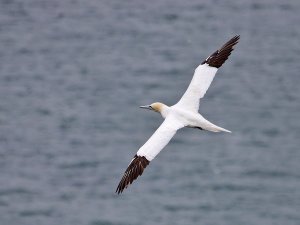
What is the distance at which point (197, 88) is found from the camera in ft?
70.4

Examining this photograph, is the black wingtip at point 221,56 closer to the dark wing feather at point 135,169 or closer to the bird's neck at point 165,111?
the bird's neck at point 165,111

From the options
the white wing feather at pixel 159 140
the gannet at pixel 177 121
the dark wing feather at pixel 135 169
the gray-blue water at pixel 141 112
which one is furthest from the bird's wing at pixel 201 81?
the gray-blue water at pixel 141 112

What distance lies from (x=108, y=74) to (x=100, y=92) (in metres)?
0.89

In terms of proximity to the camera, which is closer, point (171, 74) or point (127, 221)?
point (127, 221)

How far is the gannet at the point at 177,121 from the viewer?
19516 mm

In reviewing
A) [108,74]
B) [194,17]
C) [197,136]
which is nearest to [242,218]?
[197,136]

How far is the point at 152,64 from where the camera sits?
38.5 metres

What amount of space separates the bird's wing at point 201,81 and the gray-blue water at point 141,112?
25.8 ft

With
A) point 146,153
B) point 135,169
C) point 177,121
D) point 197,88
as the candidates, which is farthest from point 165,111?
point 135,169

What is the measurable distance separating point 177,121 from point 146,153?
1085mm

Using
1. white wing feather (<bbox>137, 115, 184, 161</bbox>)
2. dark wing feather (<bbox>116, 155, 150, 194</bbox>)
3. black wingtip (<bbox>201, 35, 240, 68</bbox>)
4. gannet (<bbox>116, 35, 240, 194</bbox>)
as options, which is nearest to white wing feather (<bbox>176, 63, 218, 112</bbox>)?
gannet (<bbox>116, 35, 240, 194</bbox>)

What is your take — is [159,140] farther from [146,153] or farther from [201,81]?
[201,81]

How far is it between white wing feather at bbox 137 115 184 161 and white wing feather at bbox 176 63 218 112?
0.68 metres

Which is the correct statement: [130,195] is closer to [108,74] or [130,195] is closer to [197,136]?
[197,136]
